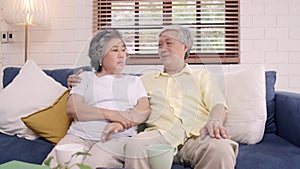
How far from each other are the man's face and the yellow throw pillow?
0.72m

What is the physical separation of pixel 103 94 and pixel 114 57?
251 millimetres

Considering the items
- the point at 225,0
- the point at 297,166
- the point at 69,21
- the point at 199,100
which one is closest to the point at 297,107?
the point at 297,166

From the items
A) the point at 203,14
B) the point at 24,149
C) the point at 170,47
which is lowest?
the point at 24,149

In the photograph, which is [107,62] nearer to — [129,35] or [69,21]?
[129,35]

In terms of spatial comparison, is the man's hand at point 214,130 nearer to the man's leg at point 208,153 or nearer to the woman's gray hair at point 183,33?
the man's leg at point 208,153

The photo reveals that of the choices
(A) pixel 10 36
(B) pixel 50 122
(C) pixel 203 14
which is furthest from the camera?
(A) pixel 10 36

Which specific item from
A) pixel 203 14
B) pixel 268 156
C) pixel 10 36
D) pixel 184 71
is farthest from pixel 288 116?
pixel 10 36

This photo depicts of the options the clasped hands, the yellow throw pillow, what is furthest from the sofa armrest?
the yellow throw pillow

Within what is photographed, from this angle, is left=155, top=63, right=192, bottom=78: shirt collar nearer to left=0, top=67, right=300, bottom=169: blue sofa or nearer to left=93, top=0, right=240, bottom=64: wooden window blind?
left=93, top=0, right=240, bottom=64: wooden window blind

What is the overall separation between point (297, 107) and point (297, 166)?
1.22 feet

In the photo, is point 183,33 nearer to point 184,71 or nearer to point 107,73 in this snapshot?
point 184,71

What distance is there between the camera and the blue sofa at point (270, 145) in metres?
1.44

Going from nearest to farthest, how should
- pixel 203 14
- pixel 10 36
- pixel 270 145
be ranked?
pixel 270 145, pixel 203 14, pixel 10 36

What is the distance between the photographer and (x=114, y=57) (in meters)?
1.46
